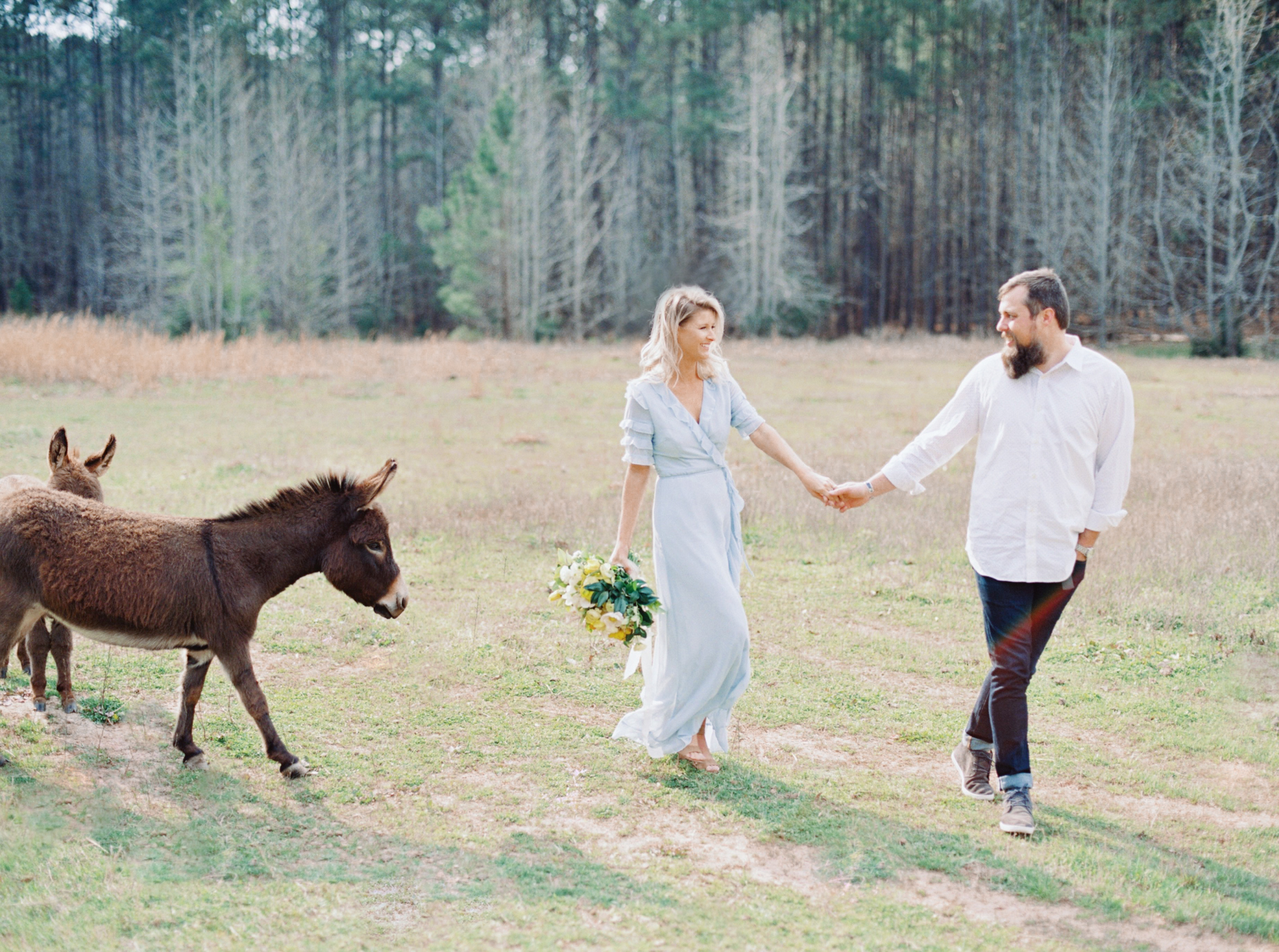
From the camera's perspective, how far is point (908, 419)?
1906 cm

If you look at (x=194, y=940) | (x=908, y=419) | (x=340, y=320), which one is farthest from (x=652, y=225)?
(x=194, y=940)

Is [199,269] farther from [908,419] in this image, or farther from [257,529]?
[257,529]

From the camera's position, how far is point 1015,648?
461 centimetres

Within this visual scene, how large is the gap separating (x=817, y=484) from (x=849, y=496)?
0.23 m

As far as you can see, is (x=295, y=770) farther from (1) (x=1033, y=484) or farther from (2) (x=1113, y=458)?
(2) (x=1113, y=458)

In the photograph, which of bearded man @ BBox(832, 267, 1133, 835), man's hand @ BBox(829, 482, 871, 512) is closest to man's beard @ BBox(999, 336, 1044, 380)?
bearded man @ BBox(832, 267, 1133, 835)

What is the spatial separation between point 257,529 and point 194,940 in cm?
203

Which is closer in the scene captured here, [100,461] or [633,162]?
[100,461]

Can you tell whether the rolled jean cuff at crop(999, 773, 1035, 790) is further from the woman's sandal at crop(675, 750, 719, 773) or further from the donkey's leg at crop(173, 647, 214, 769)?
the donkey's leg at crop(173, 647, 214, 769)

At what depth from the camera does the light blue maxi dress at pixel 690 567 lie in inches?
196

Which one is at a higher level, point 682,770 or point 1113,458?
point 1113,458

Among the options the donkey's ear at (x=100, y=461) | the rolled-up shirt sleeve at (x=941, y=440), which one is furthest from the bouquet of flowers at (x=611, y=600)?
the donkey's ear at (x=100, y=461)

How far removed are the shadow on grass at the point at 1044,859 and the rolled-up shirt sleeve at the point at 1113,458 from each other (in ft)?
4.56

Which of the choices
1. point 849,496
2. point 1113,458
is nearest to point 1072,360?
point 1113,458
